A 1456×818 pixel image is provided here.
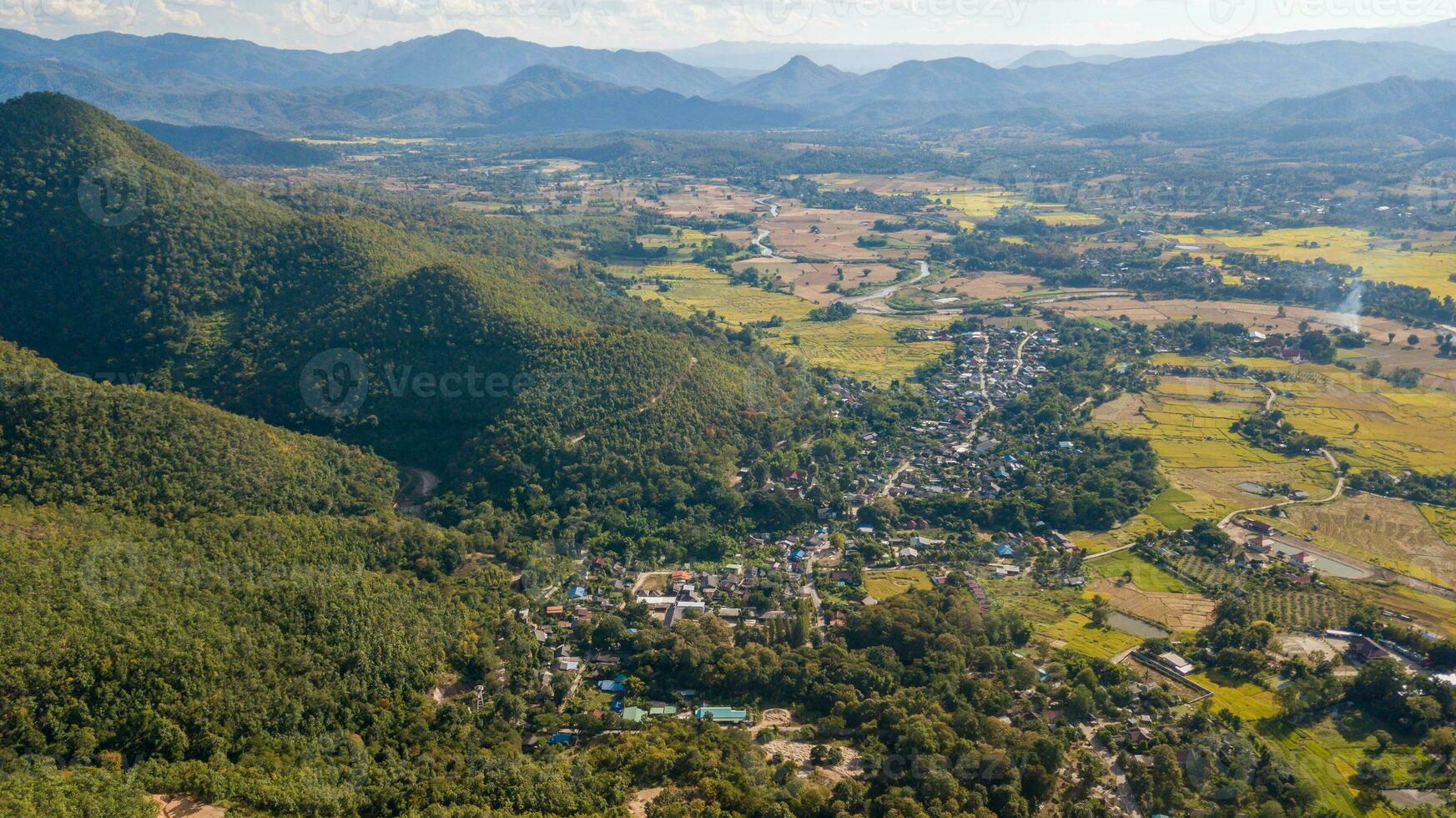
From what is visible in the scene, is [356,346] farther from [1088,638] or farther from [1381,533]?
[1381,533]

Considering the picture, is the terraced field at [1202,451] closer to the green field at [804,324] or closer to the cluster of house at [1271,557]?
the cluster of house at [1271,557]

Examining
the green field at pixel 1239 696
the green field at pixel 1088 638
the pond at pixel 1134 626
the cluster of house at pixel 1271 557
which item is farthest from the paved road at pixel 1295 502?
the green field at pixel 1239 696

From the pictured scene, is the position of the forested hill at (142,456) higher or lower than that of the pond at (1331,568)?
higher

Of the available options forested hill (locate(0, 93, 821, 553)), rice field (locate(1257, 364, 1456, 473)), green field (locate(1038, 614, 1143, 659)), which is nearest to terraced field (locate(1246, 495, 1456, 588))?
rice field (locate(1257, 364, 1456, 473))

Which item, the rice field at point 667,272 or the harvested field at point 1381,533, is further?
the rice field at point 667,272

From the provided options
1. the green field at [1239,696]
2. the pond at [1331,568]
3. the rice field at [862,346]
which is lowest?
the green field at [1239,696]

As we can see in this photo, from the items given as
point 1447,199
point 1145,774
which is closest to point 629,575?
point 1145,774
